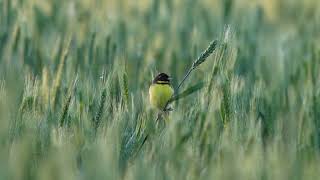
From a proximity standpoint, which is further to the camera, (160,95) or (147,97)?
(147,97)

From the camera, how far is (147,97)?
6.42ft

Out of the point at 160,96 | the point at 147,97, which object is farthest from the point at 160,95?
the point at 147,97

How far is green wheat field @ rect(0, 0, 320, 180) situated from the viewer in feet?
4.42

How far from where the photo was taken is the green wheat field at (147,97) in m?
1.35

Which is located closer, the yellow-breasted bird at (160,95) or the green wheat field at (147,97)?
the green wheat field at (147,97)

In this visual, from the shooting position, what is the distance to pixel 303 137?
1.76 m

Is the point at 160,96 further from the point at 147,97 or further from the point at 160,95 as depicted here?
the point at 147,97

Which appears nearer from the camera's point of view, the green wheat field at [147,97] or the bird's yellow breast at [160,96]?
the green wheat field at [147,97]

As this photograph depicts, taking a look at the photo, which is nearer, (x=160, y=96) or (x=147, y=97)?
(x=160, y=96)

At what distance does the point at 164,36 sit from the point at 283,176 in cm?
184

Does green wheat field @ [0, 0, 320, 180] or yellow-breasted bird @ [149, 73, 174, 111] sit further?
yellow-breasted bird @ [149, 73, 174, 111]

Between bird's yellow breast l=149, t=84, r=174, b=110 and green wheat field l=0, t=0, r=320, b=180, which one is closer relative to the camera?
green wheat field l=0, t=0, r=320, b=180

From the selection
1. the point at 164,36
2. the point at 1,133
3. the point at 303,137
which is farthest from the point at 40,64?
the point at 1,133

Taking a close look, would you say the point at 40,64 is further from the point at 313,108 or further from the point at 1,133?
the point at 1,133
